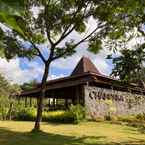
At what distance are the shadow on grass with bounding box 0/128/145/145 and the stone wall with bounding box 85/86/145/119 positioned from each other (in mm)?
9251

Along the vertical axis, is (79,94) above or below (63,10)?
below

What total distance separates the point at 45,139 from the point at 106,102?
13829 mm

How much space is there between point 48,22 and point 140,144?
304 inches

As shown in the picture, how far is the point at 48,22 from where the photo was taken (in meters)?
20.0

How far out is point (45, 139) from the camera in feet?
54.9

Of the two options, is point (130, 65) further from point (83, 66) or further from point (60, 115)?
point (83, 66)

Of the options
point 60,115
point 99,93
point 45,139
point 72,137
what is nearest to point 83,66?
point 99,93

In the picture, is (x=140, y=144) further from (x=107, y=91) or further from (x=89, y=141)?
(x=107, y=91)

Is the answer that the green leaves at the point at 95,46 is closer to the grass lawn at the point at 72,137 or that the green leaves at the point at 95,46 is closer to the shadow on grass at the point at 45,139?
the grass lawn at the point at 72,137

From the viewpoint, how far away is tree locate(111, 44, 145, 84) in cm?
1723

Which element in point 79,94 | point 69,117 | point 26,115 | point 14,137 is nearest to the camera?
point 14,137

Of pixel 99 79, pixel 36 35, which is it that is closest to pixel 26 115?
pixel 99 79

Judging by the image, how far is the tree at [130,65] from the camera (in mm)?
17234

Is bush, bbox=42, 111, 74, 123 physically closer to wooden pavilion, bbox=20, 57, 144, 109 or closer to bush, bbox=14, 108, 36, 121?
bush, bbox=14, 108, 36, 121
